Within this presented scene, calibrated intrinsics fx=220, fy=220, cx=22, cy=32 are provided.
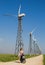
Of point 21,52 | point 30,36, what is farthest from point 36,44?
point 21,52

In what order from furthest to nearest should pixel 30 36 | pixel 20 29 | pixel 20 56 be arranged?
pixel 30 36 → pixel 20 29 → pixel 20 56

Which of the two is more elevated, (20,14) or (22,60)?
(20,14)

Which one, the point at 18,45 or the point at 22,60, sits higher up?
the point at 18,45

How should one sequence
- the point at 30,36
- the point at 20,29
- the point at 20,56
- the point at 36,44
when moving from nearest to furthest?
the point at 20,56, the point at 20,29, the point at 30,36, the point at 36,44

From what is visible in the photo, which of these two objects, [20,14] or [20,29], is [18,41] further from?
[20,14]

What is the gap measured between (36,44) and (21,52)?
68800 mm

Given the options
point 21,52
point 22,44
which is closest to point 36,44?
point 22,44

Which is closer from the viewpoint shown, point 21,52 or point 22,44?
point 21,52

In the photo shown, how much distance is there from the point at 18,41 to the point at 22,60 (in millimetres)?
33911

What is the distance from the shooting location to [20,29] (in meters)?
55.4

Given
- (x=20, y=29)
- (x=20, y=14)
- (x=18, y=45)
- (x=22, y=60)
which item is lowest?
(x=22, y=60)

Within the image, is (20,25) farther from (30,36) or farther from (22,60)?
(22,60)

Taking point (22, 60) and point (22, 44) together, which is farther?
point (22, 44)

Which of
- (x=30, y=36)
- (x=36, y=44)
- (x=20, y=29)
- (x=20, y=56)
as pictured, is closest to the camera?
(x=20, y=56)
